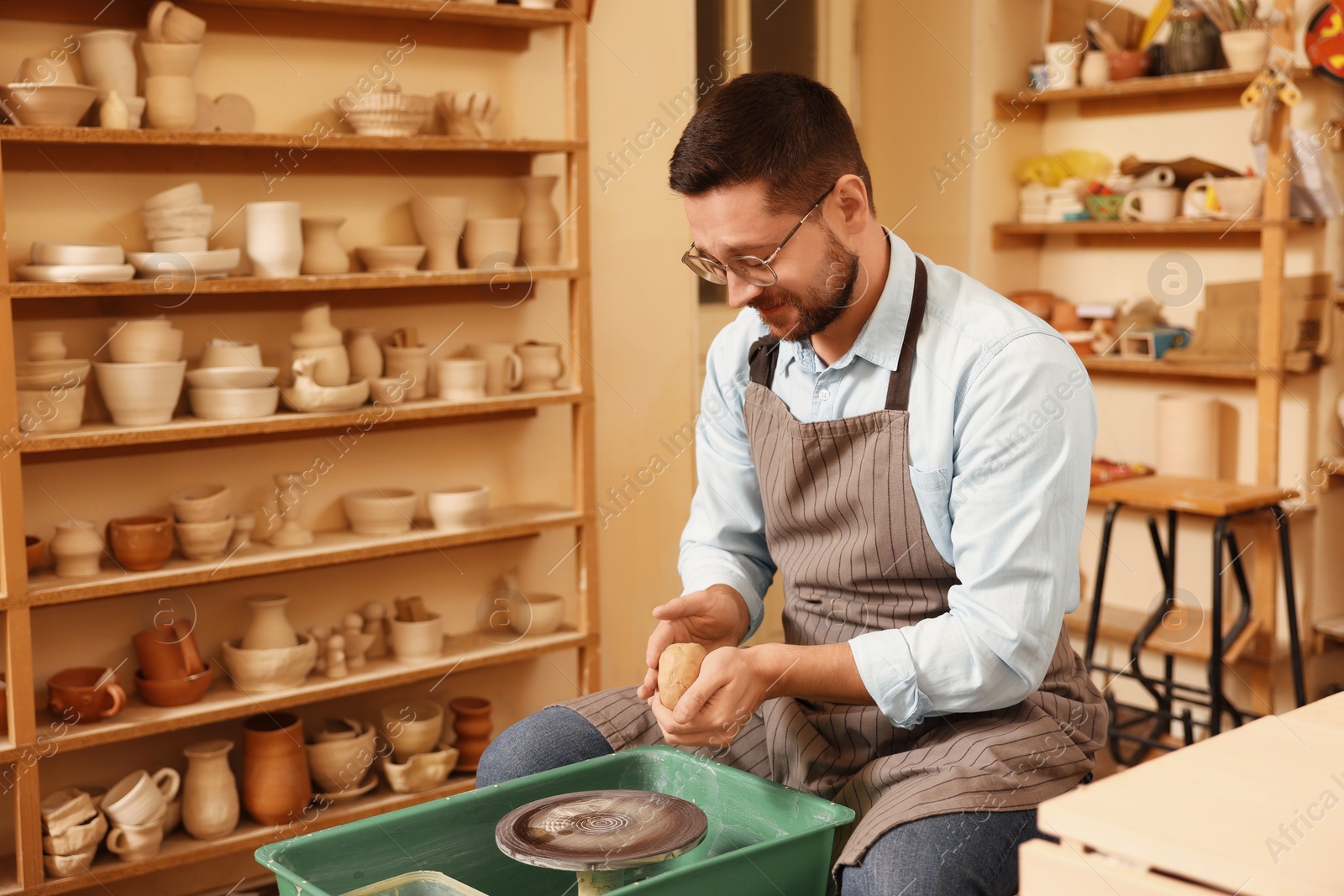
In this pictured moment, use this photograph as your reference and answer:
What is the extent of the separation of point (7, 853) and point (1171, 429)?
331 centimetres

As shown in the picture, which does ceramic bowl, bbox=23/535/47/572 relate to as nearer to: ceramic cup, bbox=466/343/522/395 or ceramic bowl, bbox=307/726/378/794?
ceramic bowl, bbox=307/726/378/794

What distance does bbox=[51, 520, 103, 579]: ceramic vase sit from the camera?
261 centimetres

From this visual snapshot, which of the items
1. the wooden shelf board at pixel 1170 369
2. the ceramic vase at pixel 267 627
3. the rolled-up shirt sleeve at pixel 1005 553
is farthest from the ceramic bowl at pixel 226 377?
the wooden shelf board at pixel 1170 369

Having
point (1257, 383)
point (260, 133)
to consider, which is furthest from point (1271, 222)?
point (260, 133)

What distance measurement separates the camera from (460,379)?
Answer: 3.04 meters

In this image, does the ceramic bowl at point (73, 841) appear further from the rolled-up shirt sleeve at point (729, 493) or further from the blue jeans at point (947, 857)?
the blue jeans at point (947, 857)

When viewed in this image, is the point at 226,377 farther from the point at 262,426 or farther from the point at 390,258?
the point at 390,258

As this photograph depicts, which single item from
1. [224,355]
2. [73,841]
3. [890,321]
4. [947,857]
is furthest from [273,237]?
[947,857]

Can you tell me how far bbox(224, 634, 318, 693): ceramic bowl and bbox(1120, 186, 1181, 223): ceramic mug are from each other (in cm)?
274

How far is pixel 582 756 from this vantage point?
1.75 metres

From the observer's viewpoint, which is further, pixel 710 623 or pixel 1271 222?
pixel 1271 222

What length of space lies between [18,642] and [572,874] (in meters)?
1.45

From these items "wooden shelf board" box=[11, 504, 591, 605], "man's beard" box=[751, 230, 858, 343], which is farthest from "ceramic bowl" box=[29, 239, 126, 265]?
"man's beard" box=[751, 230, 858, 343]

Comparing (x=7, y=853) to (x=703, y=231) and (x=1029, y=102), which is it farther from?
(x=1029, y=102)
